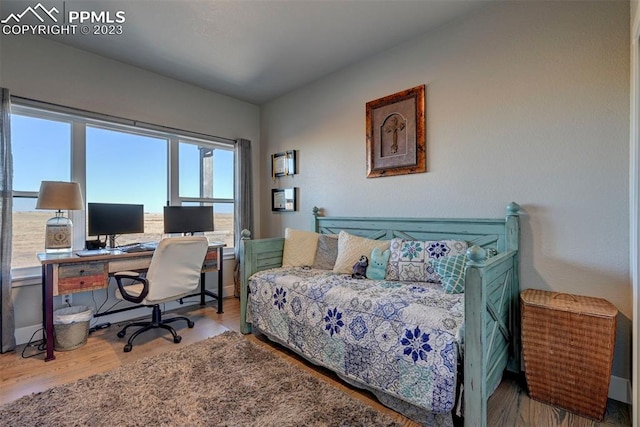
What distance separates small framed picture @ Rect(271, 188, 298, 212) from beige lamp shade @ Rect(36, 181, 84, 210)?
2064 millimetres

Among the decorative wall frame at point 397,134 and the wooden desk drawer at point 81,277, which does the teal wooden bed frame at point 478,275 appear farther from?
the wooden desk drawer at point 81,277

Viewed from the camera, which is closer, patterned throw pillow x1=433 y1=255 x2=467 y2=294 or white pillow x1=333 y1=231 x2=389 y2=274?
patterned throw pillow x1=433 y1=255 x2=467 y2=294

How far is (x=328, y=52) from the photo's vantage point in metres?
2.82

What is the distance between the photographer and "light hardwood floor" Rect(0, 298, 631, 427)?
1.57 metres

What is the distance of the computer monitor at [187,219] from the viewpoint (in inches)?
127

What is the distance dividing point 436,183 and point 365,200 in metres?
0.73

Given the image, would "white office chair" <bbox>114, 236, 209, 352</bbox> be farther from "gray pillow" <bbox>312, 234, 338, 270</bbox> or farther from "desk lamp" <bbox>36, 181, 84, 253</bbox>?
"gray pillow" <bbox>312, 234, 338, 270</bbox>

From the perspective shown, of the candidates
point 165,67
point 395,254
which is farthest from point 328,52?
point 395,254

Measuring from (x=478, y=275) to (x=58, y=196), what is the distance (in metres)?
3.11

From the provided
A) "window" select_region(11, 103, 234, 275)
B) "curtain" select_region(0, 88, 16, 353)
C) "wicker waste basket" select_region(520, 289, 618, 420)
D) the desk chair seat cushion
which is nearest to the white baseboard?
"curtain" select_region(0, 88, 16, 353)

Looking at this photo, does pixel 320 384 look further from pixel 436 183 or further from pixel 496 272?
pixel 436 183

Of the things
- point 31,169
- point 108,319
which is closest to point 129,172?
point 31,169

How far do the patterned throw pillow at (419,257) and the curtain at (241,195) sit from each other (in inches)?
86.6

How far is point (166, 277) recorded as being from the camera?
8.17ft
